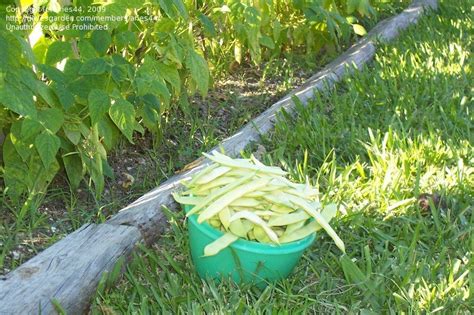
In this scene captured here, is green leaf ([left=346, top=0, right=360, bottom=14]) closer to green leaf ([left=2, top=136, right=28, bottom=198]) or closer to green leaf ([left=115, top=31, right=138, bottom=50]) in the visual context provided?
green leaf ([left=115, top=31, right=138, bottom=50])

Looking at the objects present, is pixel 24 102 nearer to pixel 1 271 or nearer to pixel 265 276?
pixel 1 271

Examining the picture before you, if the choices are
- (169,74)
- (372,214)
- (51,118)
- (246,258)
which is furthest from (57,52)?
(372,214)

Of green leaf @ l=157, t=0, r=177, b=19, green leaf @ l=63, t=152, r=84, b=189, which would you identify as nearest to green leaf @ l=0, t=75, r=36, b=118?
green leaf @ l=63, t=152, r=84, b=189

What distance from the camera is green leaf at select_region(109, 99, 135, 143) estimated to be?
247 centimetres

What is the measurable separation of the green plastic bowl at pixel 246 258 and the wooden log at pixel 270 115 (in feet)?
1.04

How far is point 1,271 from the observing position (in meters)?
2.24

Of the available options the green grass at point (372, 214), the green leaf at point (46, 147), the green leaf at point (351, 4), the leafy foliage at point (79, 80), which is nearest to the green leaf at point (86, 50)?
the leafy foliage at point (79, 80)

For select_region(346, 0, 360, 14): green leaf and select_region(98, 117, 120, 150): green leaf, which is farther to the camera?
select_region(346, 0, 360, 14): green leaf

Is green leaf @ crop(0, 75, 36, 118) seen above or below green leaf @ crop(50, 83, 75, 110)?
above

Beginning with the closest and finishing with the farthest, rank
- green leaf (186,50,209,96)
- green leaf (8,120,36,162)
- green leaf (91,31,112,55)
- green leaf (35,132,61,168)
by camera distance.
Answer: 1. green leaf (35,132,61,168)
2. green leaf (8,120,36,162)
3. green leaf (91,31,112,55)
4. green leaf (186,50,209,96)

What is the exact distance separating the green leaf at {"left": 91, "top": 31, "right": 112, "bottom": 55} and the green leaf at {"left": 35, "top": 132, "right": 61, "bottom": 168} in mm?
362

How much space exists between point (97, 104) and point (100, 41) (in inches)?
9.8

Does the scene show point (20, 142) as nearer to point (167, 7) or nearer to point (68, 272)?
point (68, 272)

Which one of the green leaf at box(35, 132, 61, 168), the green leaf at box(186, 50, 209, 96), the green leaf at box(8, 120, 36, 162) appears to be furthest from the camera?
the green leaf at box(186, 50, 209, 96)
